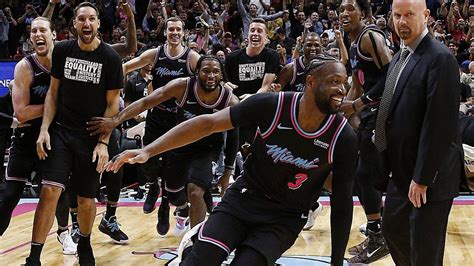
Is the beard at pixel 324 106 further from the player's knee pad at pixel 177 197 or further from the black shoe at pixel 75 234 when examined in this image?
the black shoe at pixel 75 234

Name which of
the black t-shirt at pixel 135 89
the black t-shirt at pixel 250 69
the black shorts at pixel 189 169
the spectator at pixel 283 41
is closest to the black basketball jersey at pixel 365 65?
the black shorts at pixel 189 169

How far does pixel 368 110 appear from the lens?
18.3 feet

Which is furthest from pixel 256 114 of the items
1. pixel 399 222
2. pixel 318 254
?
pixel 318 254

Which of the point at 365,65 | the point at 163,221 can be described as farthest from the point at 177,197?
the point at 365,65

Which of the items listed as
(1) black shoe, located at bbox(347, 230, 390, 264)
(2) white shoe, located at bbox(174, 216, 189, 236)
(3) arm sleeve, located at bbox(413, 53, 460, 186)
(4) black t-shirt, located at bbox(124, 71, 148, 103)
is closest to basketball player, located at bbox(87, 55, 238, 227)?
(2) white shoe, located at bbox(174, 216, 189, 236)

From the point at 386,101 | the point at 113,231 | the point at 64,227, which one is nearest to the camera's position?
the point at 386,101

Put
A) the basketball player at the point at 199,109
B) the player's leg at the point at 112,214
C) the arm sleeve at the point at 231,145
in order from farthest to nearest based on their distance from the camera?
the player's leg at the point at 112,214 < the arm sleeve at the point at 231,145 < the basketball player at the point at 199,109

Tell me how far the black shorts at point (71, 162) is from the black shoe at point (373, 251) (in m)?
2.25

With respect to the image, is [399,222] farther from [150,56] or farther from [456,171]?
[150,56]

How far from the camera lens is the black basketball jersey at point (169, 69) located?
7.20m

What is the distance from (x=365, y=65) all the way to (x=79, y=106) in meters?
2.36

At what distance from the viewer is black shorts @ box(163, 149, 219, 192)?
5949mm

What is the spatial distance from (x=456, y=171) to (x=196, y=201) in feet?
8.50

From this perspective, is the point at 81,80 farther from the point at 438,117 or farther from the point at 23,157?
the point at 438,117
